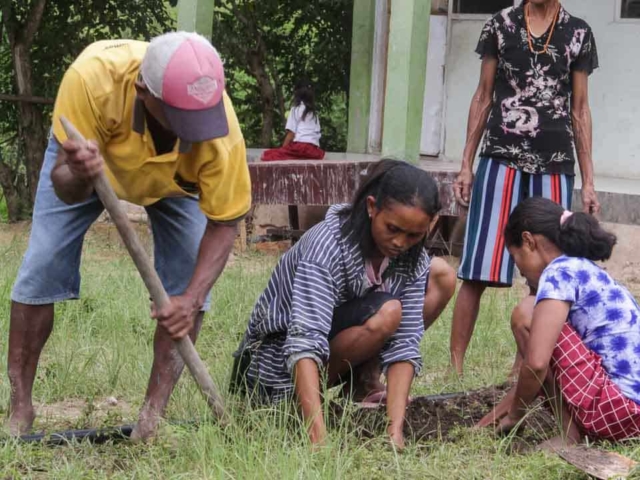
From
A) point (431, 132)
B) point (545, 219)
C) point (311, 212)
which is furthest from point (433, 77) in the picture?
point (545, 219)

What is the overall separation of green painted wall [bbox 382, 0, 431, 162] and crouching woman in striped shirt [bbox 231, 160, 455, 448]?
4014 millimetres

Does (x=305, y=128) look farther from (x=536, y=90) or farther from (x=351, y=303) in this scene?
(x=351, y=303)

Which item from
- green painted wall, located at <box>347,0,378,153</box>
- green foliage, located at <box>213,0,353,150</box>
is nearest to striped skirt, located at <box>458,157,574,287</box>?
green painted wall, located at <box>347,0,378,153</box>

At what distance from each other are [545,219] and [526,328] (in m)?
0.39

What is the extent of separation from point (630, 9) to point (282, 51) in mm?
4409

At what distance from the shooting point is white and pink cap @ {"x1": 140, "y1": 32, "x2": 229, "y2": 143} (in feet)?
10.4

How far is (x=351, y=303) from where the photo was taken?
3.93 m

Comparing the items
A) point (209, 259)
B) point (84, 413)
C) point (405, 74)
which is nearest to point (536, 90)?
point (209, 259)

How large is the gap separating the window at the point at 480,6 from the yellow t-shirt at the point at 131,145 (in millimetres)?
6403

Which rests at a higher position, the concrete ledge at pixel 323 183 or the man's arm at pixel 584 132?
the man's arm at pixel 584 132

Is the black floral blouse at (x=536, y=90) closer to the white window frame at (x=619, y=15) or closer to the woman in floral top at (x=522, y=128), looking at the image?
the woman in floral top at (x=522, y=128)

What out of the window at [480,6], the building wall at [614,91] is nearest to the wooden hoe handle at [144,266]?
the building wall at [614,91]

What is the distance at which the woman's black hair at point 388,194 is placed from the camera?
365 cm

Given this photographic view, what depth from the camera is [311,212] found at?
10.1 metres
